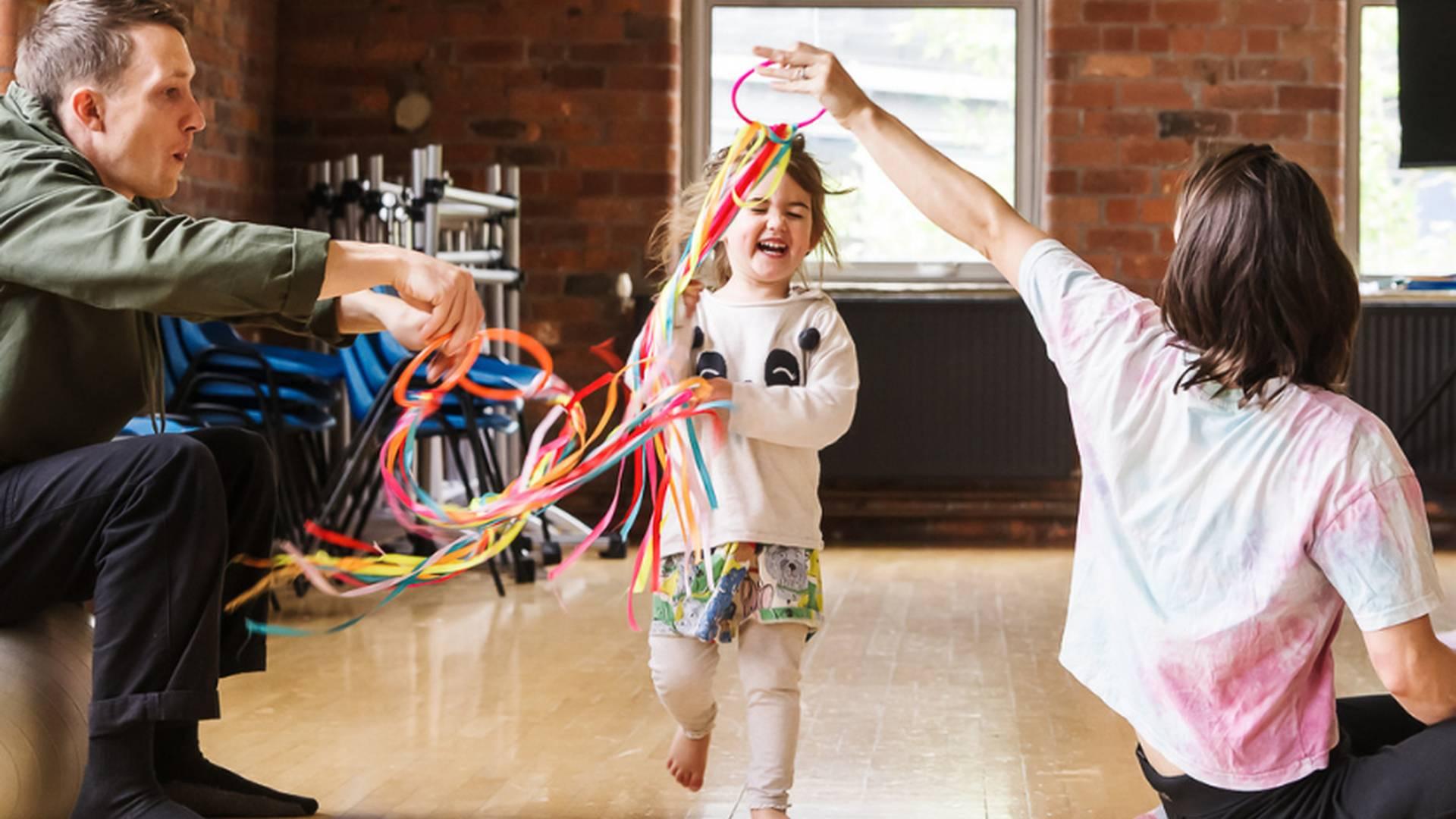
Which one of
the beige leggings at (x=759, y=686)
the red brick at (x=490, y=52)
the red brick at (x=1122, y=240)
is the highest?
the red brick at (x=490, y=52)

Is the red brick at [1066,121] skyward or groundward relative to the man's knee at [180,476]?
skyward

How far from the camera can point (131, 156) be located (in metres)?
2.10

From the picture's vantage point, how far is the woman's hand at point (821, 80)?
1.73m

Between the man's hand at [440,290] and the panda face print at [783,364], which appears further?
the panda face print at [783,364]

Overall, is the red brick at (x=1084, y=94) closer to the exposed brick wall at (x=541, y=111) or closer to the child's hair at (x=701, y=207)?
the exposed brick wall at (x=541, y=111)

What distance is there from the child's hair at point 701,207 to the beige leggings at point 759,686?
53cm

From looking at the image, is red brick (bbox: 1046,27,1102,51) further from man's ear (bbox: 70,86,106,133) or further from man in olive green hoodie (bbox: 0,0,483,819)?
man's ear (bbox: 70,86,106,133)

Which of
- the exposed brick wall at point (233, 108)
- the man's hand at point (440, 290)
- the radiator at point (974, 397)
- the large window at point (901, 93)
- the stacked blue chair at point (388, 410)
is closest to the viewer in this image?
the man's hand at point (440, 290)

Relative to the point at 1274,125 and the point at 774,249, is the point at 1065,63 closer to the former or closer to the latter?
the point at 1274,125

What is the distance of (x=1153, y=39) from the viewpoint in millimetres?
5848

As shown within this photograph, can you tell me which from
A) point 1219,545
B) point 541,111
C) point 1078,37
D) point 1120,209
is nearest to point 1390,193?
point 1120,209

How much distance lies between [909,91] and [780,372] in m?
3.95

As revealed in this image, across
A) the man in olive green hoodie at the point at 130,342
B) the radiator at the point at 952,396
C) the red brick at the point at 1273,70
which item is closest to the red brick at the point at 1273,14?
the red brick at the point at 1273,70

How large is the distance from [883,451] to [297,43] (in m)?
2.56
